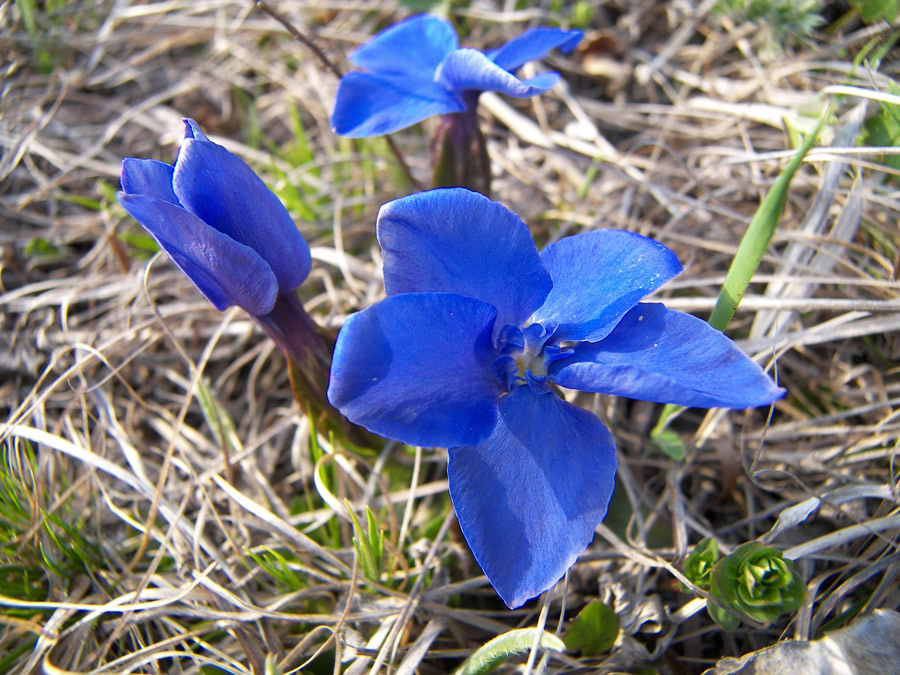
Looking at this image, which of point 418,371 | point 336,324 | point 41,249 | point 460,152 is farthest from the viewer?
point 41,249

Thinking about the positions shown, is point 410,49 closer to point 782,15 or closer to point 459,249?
point 459,249

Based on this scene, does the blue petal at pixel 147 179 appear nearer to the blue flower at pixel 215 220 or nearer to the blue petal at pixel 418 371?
the blue flower at pixel 215 220

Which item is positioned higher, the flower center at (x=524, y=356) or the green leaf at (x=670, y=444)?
the flower center at (x=524, y=356)

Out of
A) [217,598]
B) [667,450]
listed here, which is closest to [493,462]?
[667,450]

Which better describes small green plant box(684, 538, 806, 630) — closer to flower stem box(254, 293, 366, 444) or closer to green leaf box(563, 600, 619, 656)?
green leaf box(563, 600, 619, 656)

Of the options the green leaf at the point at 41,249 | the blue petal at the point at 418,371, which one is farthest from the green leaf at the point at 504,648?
the green leaf at the point at 41,249

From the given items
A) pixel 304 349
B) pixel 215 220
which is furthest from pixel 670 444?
pixel 215 220

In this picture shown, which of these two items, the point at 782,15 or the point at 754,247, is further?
the point at 782,15
